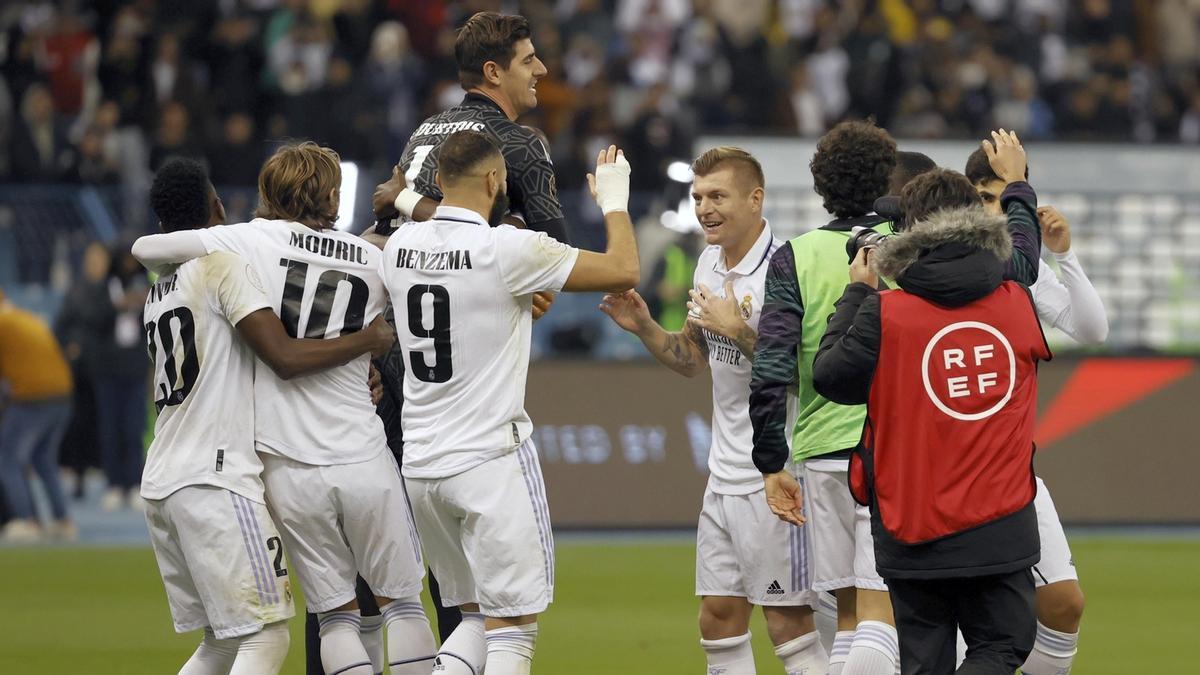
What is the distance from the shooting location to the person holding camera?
5.34 metres

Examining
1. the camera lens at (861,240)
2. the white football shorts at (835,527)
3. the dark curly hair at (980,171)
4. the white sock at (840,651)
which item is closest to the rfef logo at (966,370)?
the camera lens at (861,240)

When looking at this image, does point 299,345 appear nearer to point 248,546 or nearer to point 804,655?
point 248,546

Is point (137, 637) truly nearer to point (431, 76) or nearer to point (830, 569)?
point (830, 569)

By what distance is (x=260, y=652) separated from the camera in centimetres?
609

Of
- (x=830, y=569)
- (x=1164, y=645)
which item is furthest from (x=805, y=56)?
(x=830, y=569)

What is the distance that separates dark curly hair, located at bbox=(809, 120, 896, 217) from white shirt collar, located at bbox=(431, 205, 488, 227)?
1.30 meters

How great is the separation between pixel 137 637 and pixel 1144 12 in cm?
1800

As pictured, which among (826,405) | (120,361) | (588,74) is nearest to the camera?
(826,405)

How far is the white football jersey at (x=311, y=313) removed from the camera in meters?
6.24

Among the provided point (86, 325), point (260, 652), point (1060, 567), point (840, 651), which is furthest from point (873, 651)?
point (86, 325)

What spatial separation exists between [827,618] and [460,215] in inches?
95.5

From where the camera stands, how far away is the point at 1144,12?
23.3 meters

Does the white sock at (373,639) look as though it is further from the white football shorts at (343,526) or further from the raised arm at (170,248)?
the raised arm at (170,248)

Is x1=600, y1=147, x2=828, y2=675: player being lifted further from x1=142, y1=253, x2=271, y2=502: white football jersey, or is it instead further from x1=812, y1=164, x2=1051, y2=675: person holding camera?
x1=142, y1=253, x2=271, y2=502: white football jersey
